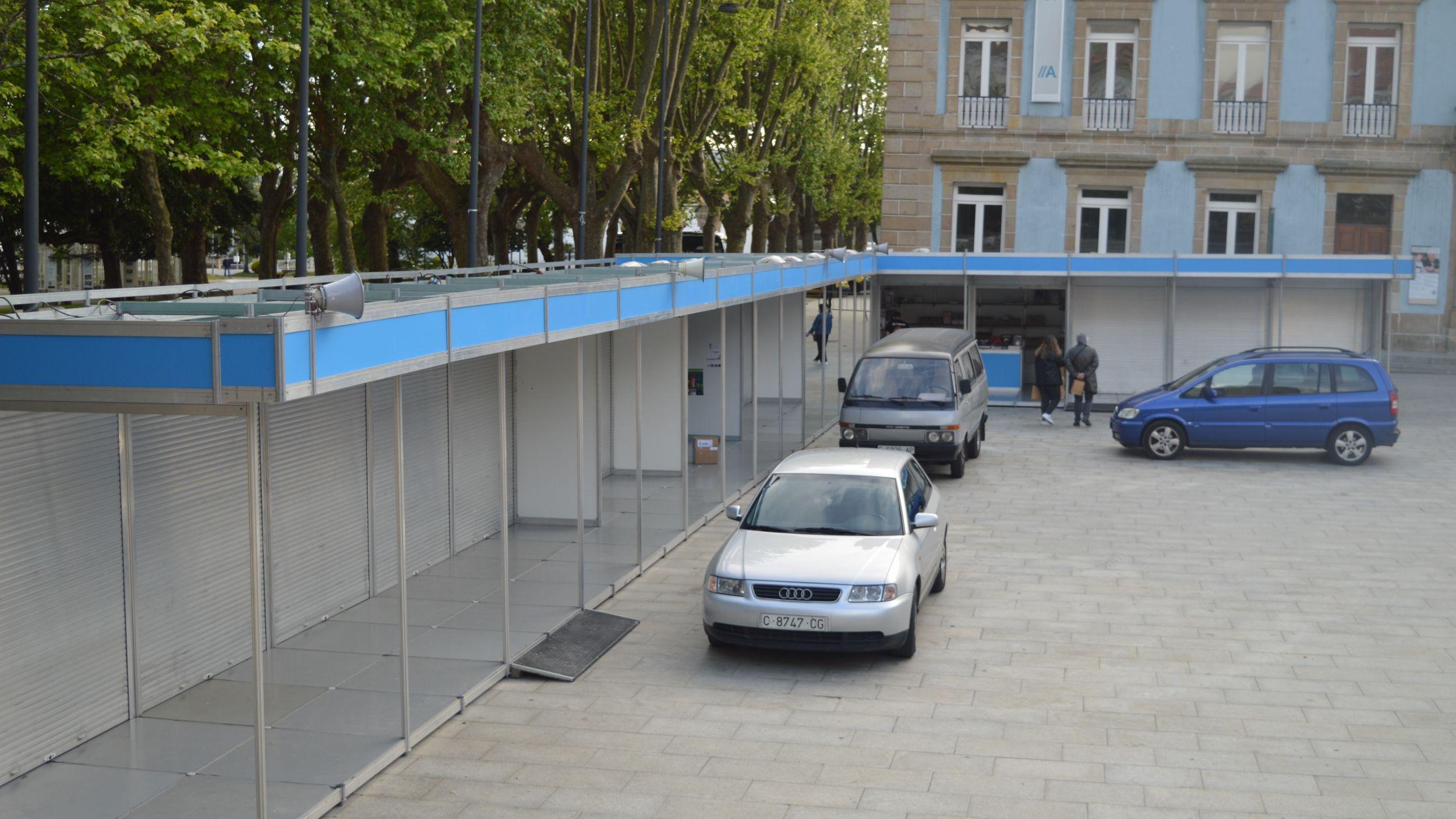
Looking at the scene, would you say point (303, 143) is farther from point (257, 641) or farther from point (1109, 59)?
point (1109, 59)

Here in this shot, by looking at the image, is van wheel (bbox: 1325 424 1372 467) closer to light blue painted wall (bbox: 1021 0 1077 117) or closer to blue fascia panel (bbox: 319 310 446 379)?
light blue painted wall (bbox: 1021 0 1077 117)

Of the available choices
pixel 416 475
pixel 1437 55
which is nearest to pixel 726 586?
pixel 416 475

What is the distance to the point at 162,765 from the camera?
832cm

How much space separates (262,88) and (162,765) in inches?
795

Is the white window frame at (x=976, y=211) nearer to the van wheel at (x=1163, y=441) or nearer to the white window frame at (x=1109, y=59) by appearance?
the white window frame at (x=1109, y=59)

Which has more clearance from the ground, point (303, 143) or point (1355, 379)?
point (303, 143)

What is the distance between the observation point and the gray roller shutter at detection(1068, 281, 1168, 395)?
28.2m

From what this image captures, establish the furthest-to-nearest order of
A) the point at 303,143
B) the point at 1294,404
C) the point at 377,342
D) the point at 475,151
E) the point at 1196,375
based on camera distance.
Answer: the point at 475,151, the point at 1196,375, the point at 303,143, the point at 1294,404, the point at 377,342

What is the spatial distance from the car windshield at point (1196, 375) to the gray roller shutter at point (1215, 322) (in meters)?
6.74

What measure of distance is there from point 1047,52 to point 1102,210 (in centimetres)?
414

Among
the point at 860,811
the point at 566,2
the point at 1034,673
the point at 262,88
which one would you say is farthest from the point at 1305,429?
the point at 262,88

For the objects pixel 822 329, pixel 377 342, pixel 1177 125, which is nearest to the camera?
pixel 377 342

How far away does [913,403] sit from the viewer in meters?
19.3

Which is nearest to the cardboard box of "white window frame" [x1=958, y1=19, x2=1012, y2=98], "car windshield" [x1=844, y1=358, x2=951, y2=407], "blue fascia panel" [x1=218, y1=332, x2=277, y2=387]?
"car windshield" [x1=844, y1=358, x2=951, y2=407]
